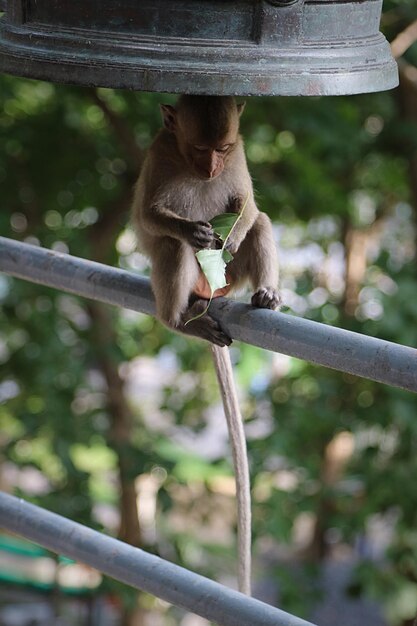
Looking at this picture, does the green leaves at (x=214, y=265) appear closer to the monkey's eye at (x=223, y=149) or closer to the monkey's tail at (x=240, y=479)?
the monkey's eye at (x=223, y=149)

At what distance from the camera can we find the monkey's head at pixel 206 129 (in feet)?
7.30

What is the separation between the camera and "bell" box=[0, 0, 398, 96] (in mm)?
1554

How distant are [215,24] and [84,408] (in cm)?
434

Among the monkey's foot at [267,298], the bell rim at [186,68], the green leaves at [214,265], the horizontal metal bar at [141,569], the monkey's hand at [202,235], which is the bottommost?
the horizontal metal bar at [141,569]

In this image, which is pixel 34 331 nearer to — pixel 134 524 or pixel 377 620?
pixel 134 524

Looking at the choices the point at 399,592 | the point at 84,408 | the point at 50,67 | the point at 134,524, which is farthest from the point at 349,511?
the point at 50,67

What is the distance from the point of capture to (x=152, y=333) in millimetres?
5859

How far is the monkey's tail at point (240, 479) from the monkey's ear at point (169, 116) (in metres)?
0.61

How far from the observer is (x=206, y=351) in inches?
227

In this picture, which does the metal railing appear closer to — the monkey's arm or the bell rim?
the monkey's arm

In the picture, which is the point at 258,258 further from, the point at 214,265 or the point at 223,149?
the point at 214,265

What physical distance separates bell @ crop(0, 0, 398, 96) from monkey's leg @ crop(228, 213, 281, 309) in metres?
1.26

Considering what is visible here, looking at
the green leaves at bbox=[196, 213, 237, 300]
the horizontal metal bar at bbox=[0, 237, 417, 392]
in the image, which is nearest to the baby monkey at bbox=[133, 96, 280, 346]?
the horizontal metal bar at bbox=[0, 237, 417, 392]

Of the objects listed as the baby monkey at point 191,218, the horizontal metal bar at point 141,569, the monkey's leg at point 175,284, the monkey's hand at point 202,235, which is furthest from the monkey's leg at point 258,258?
the horizontal metal bar at point 141,569
